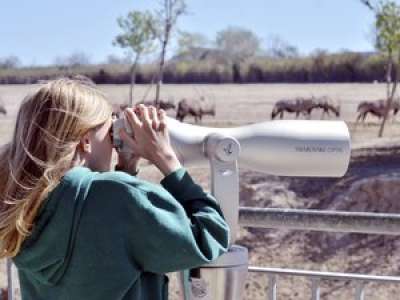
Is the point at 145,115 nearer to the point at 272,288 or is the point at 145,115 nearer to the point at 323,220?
the point at 323,220

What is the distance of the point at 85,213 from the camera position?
150 centimetres

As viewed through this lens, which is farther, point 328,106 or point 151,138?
point 328,106

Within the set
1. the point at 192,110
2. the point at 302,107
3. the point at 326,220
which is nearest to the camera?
the point at 326,220

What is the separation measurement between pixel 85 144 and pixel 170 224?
236 millimetres

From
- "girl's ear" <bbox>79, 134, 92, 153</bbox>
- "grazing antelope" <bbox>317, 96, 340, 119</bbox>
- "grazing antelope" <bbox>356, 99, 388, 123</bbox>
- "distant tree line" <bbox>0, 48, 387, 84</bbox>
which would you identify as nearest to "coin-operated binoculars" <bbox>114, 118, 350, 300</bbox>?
"girl's ear" <bbox>79, 134, 92, 153</bbox>

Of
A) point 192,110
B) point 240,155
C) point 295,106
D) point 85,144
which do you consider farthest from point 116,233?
point 192,110

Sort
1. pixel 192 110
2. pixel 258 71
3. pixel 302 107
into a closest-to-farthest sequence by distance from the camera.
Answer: pixel 302 107 → pixel 192 110 → pixel 258 71

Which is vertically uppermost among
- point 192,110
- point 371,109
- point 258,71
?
point 258,71

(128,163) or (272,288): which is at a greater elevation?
(128,163)

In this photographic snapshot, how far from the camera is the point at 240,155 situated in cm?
168

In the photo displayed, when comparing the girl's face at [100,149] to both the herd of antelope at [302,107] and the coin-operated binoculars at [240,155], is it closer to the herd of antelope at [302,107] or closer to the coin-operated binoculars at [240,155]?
the coin-operated binoculars at [240,155]

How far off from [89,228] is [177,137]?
0.29 meters

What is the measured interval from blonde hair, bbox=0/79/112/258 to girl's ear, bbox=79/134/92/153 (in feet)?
0.04

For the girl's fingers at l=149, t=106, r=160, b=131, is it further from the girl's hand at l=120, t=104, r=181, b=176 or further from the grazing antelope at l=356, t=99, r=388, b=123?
the grazing antelope at l=356, t=99, r=388, b=123
